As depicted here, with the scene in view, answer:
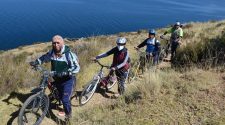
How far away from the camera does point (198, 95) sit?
7.36 m

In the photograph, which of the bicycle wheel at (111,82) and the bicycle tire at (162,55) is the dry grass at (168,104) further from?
the bicycle tire at (162,55)

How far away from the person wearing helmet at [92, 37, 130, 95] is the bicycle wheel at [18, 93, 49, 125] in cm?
188

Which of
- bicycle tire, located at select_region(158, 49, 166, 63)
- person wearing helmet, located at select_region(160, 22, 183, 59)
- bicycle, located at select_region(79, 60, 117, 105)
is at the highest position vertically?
person wearing helmet, located at select_region(160, 22, 183, 59)

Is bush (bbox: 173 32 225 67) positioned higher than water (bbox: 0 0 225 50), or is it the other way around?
water (bbox: 0 0 225 50)

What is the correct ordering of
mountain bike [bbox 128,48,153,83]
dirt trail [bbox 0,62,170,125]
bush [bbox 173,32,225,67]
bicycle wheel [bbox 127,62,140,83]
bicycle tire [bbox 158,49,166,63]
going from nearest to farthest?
1. dirt trail [bbox 0,62,170,125]
2. bicycle wheel [bbox 127,62,140,83]
3. mountain bike [bbox 128,48,153,83]
4. bush [bbox 173,32,225,67]
5. bicycle tire [bbox 158,49,166,63]

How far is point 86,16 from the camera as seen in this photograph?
3068 inches

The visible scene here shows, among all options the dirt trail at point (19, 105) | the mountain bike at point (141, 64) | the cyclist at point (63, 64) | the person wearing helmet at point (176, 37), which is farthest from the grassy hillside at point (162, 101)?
the person wearing helmet at point (176, 37)

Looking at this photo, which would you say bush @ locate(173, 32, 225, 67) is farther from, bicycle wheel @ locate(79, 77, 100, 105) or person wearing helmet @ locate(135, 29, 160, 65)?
bicycle wheel @ locate(79, 77, 100, 105)

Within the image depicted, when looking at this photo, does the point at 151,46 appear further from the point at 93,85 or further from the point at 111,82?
the point at 93,85

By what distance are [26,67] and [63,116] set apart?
13.2ft

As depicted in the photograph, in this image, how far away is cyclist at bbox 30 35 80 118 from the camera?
726 cm

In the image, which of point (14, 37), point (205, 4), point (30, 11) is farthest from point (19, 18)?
point (205, 4)

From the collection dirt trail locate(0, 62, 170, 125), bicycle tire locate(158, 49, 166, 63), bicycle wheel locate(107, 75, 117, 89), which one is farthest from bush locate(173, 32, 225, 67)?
dirt trail locate(0, 62, 170, 125)

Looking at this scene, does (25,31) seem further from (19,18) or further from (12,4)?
(12,4)
